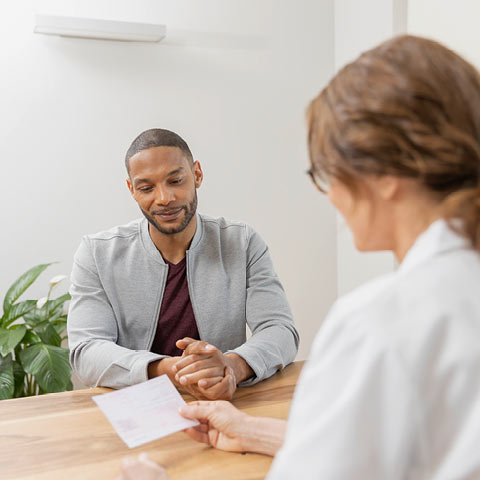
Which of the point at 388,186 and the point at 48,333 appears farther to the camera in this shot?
the point at 48,333

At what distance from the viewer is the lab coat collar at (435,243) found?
2.32 ft

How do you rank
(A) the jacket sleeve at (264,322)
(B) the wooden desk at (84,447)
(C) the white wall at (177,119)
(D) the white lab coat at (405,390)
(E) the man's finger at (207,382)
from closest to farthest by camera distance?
(D) the white lab coat at (405,390) < (B) the wooden desk at (84,447) < (E) the man's finger at (207,382) < (A) the jacket sleeve at (264,322) < (C) the white wall at (177,119)

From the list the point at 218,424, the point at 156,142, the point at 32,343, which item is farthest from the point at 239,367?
the point at 32,343

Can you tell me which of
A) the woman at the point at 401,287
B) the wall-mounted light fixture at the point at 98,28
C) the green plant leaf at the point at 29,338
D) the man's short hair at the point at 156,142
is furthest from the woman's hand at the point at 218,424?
the wall-mounted light fixture at the point at 98,28

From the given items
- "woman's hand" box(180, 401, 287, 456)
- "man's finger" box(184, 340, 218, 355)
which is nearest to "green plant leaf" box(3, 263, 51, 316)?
"man's finger" box(184, 340, 218, 355)

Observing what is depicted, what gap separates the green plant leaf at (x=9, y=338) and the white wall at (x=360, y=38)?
5.44ft

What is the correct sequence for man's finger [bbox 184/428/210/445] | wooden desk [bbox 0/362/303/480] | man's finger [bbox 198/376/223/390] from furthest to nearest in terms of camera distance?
man's finger [bbox 198/376/223/390] → man's finger [bbox 184/428/210/445] → wooden desk [bbox 0/362/303/480]

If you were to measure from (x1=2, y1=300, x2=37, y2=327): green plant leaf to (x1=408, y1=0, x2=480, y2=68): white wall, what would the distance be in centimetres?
225

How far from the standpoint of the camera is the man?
1.99m

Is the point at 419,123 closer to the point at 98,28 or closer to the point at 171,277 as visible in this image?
the point at 171,277

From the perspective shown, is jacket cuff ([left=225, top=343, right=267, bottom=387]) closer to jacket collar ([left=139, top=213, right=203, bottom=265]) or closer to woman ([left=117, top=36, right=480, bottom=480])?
jacket collar ([left=139, top=213, right=203, bottom=265])

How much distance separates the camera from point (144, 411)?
4.48 feet

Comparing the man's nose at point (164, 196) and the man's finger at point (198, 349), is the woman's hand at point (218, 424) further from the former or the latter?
the man's nose at point (164, 196)

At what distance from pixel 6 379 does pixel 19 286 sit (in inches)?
17.7
